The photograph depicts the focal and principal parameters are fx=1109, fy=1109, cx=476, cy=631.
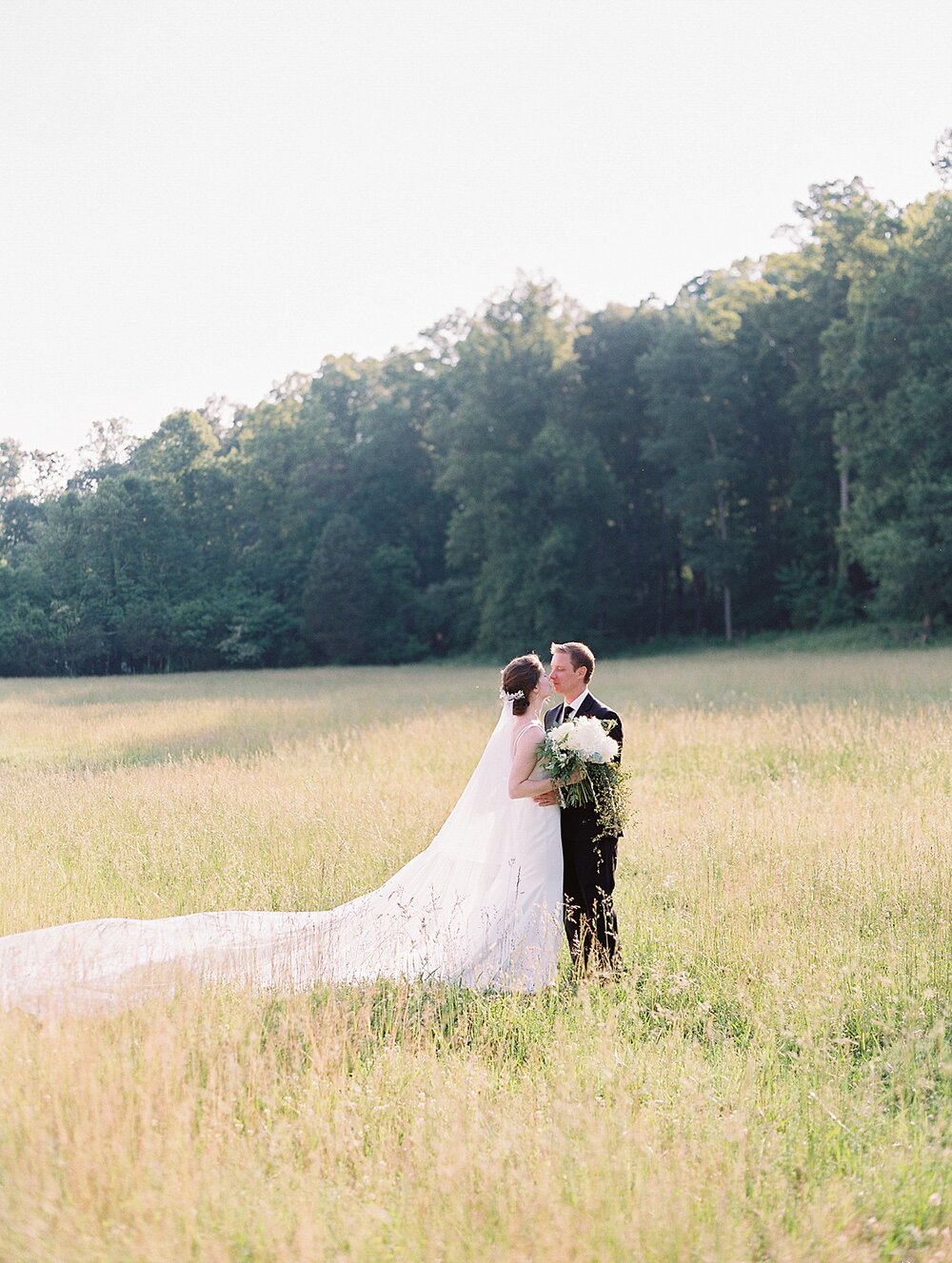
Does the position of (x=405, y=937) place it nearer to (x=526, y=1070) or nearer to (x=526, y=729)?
(x=526, y=729)

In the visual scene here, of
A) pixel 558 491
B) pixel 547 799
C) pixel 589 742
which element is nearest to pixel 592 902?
pixel 547 799

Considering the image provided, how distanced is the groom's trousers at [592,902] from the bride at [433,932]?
0.36 feet

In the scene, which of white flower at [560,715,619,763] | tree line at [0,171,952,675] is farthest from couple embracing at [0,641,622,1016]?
tree line at [0,171,952,675]

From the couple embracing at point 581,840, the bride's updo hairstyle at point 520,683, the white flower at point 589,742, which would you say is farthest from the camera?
the bride's updo hairstyle at point 520,683

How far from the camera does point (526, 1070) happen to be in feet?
15.2

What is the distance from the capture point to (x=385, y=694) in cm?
2820

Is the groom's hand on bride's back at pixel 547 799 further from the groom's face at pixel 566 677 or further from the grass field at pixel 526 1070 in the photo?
the grass field at pixel 526 1070

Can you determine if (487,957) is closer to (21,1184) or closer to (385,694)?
(21,1184)

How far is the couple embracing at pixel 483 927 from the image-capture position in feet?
19.0

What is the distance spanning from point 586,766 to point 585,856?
592 mm

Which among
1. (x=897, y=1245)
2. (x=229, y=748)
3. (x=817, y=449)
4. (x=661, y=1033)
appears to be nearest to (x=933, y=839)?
(x=661, y=1033)

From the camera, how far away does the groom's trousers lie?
590cm

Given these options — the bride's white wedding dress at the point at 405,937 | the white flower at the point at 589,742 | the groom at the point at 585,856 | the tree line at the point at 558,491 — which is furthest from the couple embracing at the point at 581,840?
the tree line at the point at 558,491

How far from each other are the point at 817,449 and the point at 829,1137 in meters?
44.5
